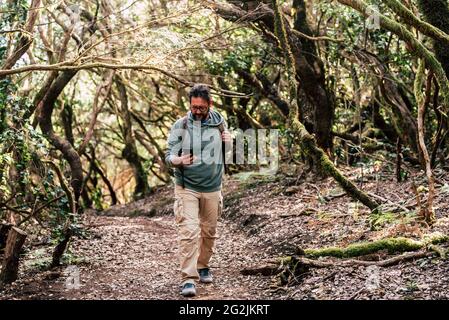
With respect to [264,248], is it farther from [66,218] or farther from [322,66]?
[322,66]

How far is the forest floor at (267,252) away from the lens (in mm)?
5633

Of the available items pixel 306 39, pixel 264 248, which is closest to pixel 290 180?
pixel 306 39

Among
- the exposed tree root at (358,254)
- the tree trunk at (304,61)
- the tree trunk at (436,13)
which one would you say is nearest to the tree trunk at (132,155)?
the tree trunk at (304,61)

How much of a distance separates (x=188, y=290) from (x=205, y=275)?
70 centimetres

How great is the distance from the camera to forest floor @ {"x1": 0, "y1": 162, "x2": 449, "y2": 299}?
5.63 metres

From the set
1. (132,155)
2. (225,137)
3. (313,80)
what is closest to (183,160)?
(225,137)

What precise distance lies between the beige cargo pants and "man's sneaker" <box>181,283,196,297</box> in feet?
0.13

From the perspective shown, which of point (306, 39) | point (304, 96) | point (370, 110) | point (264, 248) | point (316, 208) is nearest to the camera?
point (264, 248)

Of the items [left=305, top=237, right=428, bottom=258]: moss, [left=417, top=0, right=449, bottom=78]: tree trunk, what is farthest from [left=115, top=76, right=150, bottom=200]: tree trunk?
[left=305, top=237, right=428, bottom=258]: moss

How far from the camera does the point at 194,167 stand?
6.16 m

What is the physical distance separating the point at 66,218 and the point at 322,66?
6399mm

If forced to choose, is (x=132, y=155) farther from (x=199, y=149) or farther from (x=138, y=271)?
(x=199, y=149)

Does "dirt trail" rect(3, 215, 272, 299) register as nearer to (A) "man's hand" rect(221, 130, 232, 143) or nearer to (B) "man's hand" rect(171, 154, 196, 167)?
(B) "man's hand" rect(171, 154, 196, 167)

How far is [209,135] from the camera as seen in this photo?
20.4ft
